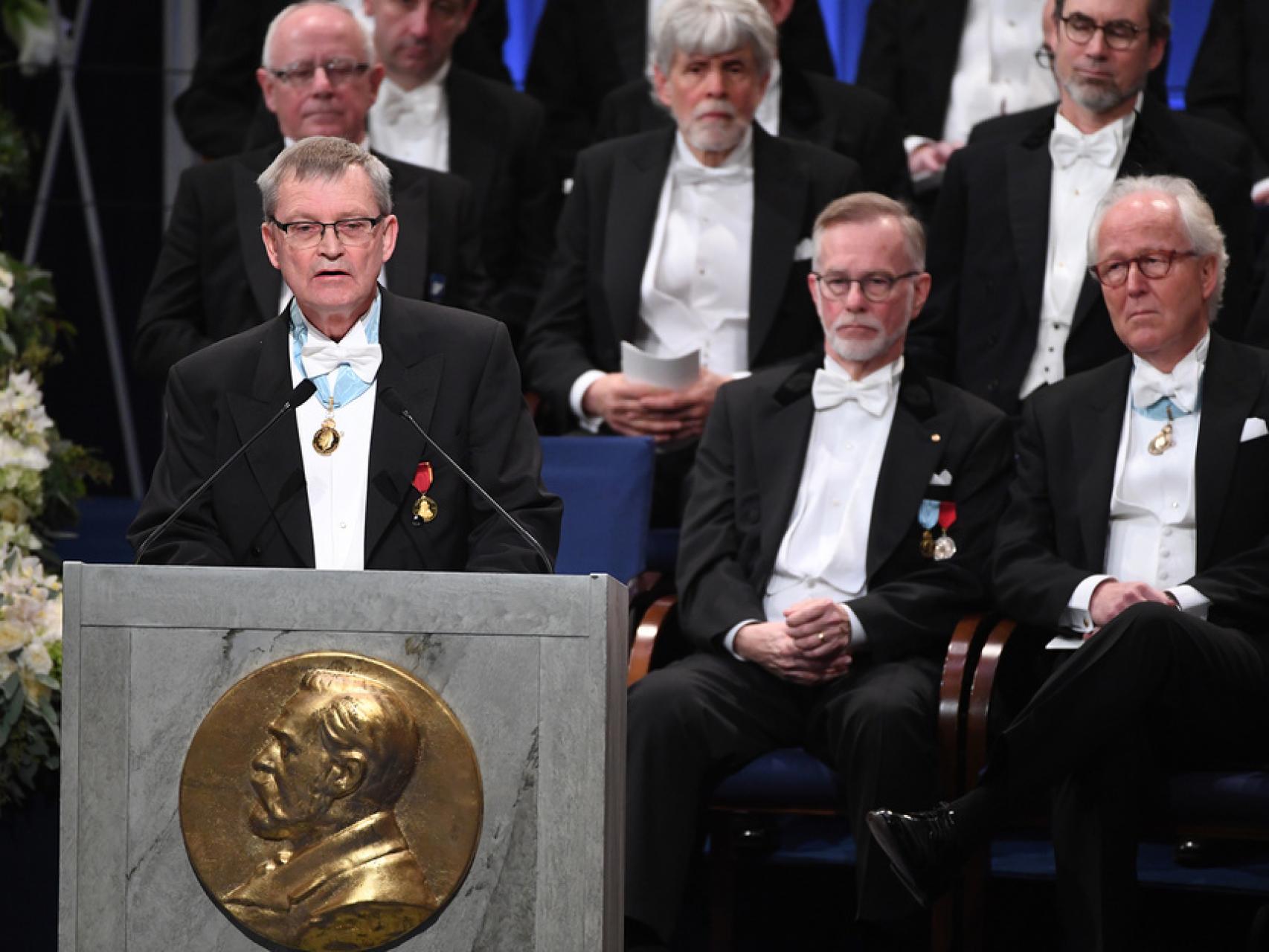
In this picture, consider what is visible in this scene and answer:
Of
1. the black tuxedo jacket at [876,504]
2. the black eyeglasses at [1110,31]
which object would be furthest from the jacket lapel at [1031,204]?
the black tuxedo jacket at [876,504]

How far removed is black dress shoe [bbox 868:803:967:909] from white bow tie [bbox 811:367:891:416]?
1.05m

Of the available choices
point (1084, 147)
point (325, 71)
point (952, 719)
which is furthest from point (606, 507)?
point (1084, 147)

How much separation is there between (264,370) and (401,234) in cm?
151

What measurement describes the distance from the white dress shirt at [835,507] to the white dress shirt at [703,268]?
0.58 m

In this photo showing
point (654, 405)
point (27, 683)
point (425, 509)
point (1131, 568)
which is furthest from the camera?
point (654, 405)

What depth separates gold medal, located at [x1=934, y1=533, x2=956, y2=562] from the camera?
3965 mm

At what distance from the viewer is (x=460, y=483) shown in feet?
10.2

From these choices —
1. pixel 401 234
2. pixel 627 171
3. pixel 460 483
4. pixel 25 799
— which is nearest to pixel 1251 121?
pixel 627 171

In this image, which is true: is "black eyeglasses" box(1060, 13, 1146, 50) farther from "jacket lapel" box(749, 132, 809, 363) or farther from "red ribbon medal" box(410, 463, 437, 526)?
"red ribbon medal" box(410, 463, 437, 526)

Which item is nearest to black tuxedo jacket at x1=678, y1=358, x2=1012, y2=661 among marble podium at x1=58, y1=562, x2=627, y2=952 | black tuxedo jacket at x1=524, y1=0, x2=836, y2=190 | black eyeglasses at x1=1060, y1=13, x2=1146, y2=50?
black eyeglasses at x1=1060, y1=13, x2=1146, y2=50

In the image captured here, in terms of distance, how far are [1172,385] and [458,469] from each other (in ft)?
5.75

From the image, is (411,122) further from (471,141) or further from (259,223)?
(259,223)

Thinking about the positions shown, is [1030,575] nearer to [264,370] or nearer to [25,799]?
[264,370]

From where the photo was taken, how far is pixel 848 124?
5.12 m
